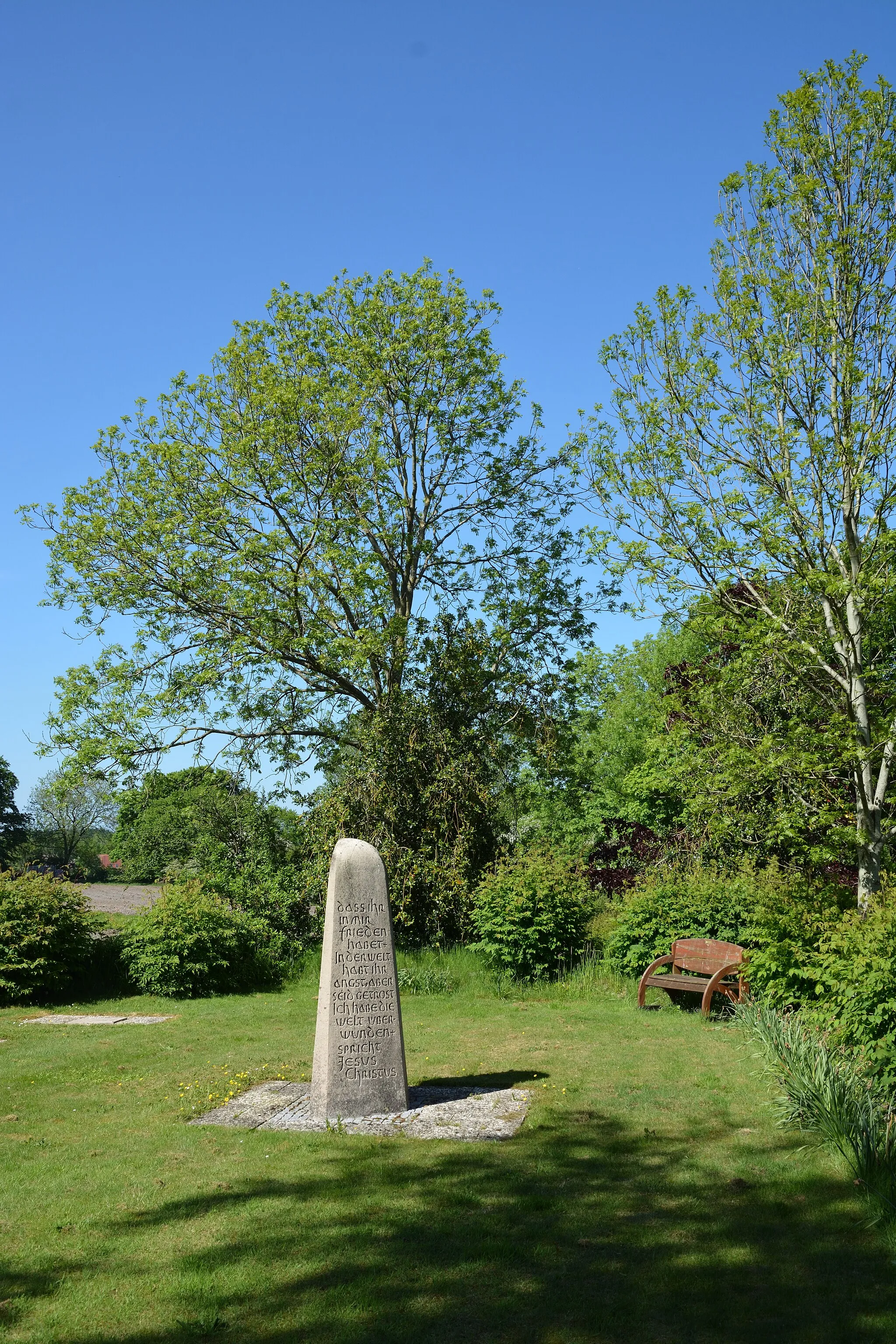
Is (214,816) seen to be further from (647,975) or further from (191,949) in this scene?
(647,975)

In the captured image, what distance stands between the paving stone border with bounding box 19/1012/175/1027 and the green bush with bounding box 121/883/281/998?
4.16 ft

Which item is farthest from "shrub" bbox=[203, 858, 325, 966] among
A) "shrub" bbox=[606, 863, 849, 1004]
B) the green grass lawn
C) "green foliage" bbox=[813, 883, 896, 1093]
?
"green foliage" bbox=[813, 883, 896, 1093]

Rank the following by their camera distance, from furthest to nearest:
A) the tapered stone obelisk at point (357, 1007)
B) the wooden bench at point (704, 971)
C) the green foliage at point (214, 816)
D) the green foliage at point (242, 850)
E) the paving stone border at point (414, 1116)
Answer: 1. the green foliage at point (214, 816)
2. the green foliage at point (242, 850)
3. the wooden bench at point (704, 971)
4. the tapered stone obelisk at point (357, 1007)
5. the paving stone border at point (414, 1116)

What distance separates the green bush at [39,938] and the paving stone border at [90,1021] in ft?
2.80

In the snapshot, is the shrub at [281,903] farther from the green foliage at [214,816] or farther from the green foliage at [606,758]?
the green foliage at [606,758]

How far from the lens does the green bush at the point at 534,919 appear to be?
14.2 metres

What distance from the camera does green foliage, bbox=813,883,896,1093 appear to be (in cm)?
679

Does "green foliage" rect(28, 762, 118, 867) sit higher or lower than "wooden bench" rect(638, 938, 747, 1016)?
higher

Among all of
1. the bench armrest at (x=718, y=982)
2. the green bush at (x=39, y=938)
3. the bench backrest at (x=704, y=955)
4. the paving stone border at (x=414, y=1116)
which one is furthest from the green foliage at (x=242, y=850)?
the paving stone border at (x=414, y=1116)

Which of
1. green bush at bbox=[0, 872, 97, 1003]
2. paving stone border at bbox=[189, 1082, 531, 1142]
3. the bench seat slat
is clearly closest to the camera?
paving stone border at bbox=[189, 1082, 531, 1142]

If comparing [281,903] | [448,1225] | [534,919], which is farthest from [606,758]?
[448,1225]

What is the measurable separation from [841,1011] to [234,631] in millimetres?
13962

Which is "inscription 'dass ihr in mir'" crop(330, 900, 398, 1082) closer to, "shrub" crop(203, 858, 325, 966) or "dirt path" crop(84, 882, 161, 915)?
"shrub" crop(203, 858, 325, 966)

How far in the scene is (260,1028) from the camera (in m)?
11.5
